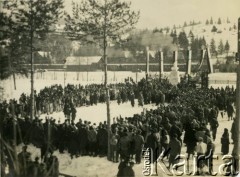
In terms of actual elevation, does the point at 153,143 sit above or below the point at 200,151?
below

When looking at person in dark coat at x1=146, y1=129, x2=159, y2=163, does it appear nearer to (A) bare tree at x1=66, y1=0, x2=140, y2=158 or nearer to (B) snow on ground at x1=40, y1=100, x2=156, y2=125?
(A) bare tree at x1=66, y1=0, x2=140, y2=158

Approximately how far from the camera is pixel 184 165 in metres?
10.5

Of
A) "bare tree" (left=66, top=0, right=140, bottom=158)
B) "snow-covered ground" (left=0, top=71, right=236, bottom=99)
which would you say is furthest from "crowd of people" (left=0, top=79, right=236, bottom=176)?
"snow-covered ground" (left=0, top=71, right=236, bottom=99)

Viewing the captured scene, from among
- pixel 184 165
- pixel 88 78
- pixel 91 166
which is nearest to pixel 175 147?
pixel 184 165

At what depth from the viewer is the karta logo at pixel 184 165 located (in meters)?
9.48

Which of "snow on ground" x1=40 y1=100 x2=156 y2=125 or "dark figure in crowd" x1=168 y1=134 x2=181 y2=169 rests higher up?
"dark figure in crowd" x1=168 y1=134 x2=181 y2=169

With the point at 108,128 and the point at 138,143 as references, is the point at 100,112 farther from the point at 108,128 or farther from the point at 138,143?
the point at 138,143

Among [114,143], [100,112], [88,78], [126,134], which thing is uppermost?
[88,78]

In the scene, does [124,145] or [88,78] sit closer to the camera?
[124,145]

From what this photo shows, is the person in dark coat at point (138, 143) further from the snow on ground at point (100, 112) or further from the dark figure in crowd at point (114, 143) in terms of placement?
the snow on ground at point (100, 112)

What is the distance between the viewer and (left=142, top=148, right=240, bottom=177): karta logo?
9.48 meters

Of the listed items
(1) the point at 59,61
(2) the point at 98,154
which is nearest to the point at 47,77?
(1) the point at 59,61

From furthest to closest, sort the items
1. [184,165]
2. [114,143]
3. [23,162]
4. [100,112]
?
[100,112] → [114,143] → [184,165] → [23,162]

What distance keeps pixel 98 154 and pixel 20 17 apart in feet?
19.3
